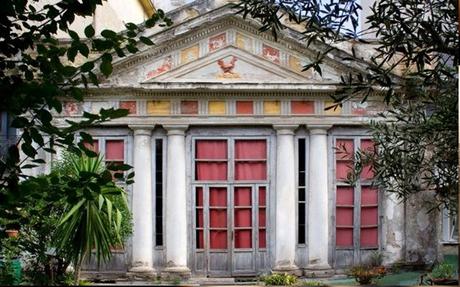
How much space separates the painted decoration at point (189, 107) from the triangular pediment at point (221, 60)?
413mm

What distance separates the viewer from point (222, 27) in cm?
1463

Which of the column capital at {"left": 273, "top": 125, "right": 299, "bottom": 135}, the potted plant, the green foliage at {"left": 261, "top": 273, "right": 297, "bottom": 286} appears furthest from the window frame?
the potted plant

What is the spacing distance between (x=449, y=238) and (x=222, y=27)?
6058mm

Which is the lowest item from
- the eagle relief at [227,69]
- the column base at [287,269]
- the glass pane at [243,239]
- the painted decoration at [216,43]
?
the column base at [287,269]

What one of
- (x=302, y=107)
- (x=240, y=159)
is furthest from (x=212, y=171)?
(x=302, y=107)

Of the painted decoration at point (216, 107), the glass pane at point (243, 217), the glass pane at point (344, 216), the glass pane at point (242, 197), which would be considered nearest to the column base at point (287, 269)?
the glass pane at point (243, 217)

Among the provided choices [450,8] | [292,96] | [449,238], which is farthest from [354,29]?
[449,238]

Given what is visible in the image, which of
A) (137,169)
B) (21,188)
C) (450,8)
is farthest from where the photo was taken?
(137,169)

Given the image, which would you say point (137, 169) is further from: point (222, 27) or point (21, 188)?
point (21, 188)

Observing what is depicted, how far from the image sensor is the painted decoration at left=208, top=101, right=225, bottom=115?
14414 millimetres

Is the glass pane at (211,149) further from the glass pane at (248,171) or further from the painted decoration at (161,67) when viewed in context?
the painted decoration at (161,67)

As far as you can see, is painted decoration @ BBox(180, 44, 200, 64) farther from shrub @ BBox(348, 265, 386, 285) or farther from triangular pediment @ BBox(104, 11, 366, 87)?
shrub @ BBox(348, 265, 386, 285)

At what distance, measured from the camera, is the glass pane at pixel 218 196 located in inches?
571

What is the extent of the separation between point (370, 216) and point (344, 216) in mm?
503
